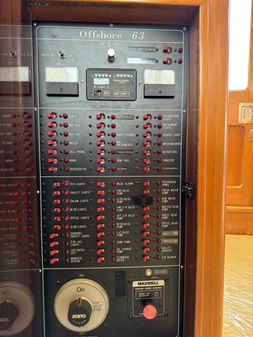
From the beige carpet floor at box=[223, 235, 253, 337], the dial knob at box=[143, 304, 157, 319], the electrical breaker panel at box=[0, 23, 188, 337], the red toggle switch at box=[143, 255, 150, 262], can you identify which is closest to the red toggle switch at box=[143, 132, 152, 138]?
the electrical breaker panel at box=[0, 23, 188, 337]

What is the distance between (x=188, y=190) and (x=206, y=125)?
16 cm

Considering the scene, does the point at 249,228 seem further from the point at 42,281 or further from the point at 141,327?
the point at 42,281

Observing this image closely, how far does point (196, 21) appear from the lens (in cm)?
56

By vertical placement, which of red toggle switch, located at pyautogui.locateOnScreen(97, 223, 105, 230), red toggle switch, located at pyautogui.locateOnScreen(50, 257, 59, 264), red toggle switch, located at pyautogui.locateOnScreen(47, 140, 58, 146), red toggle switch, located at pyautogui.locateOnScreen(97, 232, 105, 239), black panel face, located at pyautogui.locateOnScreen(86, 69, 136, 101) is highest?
black panel face, located at pyautogui.locateOnScreen(86, 69, 136, 101)

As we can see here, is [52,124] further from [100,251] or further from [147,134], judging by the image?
[100,251]

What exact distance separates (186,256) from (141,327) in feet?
0.73

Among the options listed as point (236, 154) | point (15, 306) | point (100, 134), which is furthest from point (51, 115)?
point (236, 154)

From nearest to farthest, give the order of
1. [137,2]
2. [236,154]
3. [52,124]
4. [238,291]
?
[137,2]
[52,124]
[238,291]
[236,154]

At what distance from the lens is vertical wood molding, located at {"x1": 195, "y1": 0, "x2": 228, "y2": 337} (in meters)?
0.54

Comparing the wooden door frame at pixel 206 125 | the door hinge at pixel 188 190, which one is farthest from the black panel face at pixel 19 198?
the door hinge at pixel 188 190

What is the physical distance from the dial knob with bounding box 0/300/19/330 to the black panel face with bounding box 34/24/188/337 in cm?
8

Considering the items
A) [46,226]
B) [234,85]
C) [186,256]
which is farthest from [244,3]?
[46,226]

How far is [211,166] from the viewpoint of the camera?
561mm

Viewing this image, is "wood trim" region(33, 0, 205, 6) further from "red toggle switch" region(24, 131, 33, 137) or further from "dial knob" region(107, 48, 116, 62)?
"red toggle switch" region(24, 131, 33, 137)
